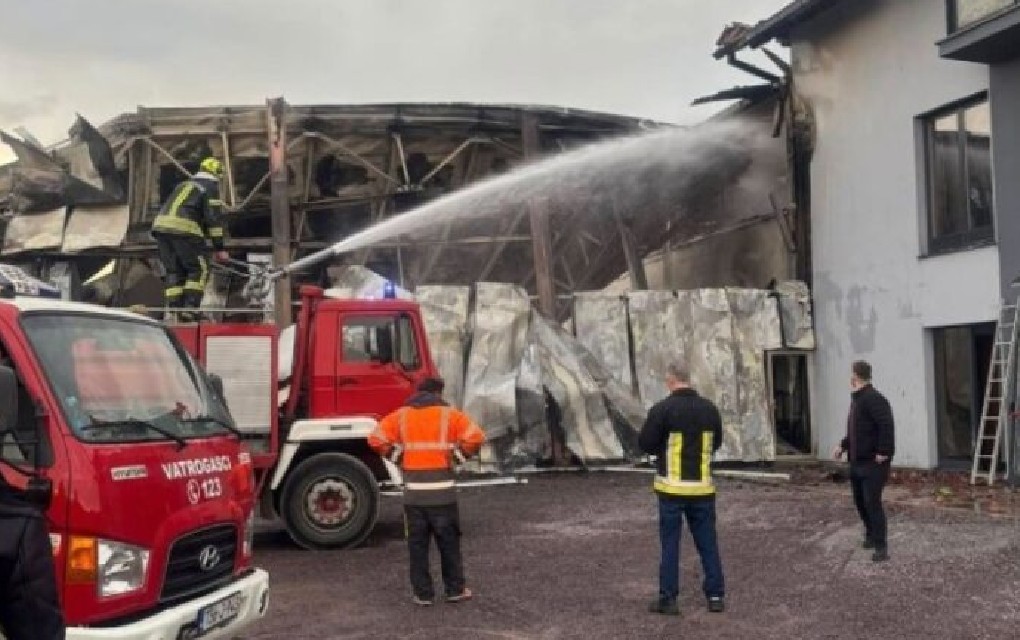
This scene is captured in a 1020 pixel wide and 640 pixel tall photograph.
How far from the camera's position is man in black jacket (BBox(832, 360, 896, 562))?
316 inches

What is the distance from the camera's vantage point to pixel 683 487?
21.6 ft

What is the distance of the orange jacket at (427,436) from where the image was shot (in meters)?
7.00

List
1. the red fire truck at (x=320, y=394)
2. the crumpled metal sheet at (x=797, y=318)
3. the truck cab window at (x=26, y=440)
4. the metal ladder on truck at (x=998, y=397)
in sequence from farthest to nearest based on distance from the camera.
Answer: the crumpled metal sheet at (x=797, y=318)
the metal ladder on truck at (x=998, y=397)
the red fire truck at (x=320, y=394)
the truck cab window at (x=26, y=440)

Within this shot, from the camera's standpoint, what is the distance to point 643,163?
54.8 ft

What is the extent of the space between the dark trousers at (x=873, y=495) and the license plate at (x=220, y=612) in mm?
5274

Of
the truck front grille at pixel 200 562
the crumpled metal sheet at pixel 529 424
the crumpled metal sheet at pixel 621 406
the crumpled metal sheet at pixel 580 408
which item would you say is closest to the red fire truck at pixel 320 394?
the truck front grille at pixel 200 562

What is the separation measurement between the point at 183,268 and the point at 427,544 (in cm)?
438

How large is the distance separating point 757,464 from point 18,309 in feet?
41.9

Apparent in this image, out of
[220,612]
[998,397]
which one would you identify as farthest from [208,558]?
[998,397]

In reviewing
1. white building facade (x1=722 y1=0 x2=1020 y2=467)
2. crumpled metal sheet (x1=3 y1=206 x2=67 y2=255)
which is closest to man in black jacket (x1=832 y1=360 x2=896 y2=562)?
white building facade (x1=722 y1=0 x2=1020 y2=467)

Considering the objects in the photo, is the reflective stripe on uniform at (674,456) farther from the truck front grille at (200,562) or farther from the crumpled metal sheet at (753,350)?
the crumpled metal sheet at (753,350)

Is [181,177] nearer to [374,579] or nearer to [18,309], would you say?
[374,579]

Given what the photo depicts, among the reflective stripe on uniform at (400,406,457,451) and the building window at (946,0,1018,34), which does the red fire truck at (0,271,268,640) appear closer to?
the reflective stripe on uniform at (400,406,457,451)

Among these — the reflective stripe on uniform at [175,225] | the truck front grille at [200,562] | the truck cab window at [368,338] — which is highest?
the reflective stripe on uniform at [175,225]
